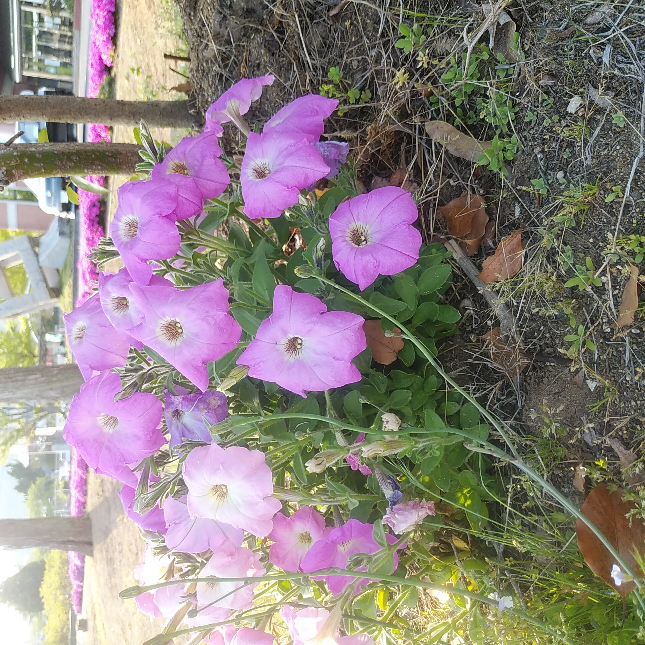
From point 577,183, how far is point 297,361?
0.81 m

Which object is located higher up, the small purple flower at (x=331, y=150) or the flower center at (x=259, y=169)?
the small purple flower at (x=331, y=150)

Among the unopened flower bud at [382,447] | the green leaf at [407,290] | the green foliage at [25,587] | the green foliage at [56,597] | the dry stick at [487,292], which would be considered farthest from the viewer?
the green foliage at [25,587]

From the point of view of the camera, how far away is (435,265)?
1.43m

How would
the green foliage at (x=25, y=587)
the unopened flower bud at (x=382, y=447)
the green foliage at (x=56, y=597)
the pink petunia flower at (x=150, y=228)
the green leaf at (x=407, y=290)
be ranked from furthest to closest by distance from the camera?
the green foliage at (x=25, y=587) → the green foliage at (x=56, y=597) → the green leaf at (x=407, y=290) → the pink petunia flower at (x=150, y=228) → the unopened flower bud at (x=382, y=447)

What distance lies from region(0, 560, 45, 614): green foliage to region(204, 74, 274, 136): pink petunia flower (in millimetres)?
17950

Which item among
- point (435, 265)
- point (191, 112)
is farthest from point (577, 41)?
point (191, 112)

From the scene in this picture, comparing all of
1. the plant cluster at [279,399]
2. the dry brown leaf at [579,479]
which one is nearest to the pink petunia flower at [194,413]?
the plant cluster at [279,399]

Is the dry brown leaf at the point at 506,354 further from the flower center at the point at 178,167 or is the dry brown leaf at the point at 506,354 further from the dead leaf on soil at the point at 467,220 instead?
the flower center at the point at 178,167

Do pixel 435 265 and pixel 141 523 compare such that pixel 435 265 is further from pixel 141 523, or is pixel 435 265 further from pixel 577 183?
pixel 141 523

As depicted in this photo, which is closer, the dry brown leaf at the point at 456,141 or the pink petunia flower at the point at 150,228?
the pink petunia flower at the point at 150,228

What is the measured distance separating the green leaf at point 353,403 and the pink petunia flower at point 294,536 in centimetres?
29

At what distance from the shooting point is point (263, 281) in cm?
128

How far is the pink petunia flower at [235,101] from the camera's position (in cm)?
141

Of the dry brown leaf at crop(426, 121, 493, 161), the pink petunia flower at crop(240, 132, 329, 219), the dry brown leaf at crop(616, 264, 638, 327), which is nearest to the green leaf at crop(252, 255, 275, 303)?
the pink petunia flower at crop(240, 132, 329, 219)
